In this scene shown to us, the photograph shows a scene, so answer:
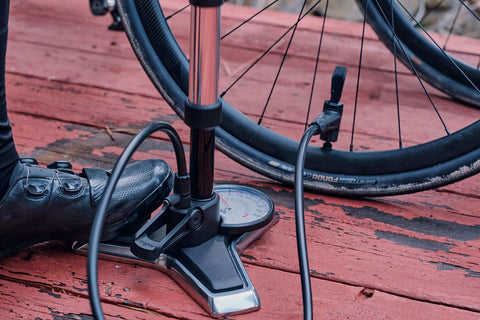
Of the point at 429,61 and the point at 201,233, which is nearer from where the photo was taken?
the point at 201,233

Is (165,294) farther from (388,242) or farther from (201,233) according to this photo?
(388,242)

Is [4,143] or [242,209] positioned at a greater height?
[4,143]

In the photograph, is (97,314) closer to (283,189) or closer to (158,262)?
(158,262)

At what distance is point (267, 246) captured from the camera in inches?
32.1

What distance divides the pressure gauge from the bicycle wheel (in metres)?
0.09

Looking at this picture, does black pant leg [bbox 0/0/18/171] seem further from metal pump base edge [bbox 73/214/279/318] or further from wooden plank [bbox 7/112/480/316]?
wooden plank [bbox 7/112/480/316]

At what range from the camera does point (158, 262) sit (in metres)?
0.74

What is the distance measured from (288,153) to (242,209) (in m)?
0.16

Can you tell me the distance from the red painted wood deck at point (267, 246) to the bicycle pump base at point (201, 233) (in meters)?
0.02

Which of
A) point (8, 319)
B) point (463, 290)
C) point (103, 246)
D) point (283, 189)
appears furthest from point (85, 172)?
point (463, 290)

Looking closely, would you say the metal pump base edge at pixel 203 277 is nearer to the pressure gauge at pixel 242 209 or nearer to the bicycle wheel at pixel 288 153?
the pressure gauge at pixel 242 209

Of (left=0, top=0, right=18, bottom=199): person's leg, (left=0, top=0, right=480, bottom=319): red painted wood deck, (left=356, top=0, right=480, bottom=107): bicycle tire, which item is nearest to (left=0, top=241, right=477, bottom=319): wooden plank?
(left=0, top=0, right=480, bottom=319): red painted wood deck

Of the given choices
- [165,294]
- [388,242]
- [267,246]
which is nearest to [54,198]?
[165,294]

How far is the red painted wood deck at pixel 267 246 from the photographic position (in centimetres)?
70
